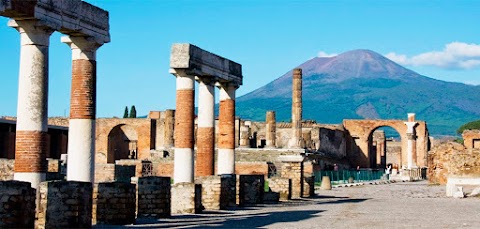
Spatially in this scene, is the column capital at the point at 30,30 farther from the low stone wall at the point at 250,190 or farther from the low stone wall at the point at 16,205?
the low stone wall at the point at 250,190

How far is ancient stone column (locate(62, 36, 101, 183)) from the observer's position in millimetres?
15406

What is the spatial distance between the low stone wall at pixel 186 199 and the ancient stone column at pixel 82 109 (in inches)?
113

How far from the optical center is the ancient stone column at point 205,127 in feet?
72.4

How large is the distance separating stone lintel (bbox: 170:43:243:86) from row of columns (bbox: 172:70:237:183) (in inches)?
10.0

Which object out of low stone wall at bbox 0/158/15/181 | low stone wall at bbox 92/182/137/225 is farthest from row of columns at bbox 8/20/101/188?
low stone wall at bbox 0/158/15/181

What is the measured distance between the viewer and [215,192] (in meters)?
19.1

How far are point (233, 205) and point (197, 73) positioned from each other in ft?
11.6

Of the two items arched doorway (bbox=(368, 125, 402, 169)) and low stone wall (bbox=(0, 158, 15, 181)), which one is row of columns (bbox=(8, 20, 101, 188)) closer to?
low stone wall (bbox=(0, 158, 15, 181))

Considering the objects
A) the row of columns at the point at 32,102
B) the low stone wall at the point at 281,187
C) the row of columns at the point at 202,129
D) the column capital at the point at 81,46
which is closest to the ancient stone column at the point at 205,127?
the row of columns at the point at 202,129

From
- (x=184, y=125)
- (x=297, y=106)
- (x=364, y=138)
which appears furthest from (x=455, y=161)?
(x=364, y=138)

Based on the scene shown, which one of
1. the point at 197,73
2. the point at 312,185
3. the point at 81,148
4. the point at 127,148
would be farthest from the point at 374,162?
the point at 81,148

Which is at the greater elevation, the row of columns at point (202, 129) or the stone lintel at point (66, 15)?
the stone lintel at point (66, 15)

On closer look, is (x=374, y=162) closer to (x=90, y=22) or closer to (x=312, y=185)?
(x=312, y=185)

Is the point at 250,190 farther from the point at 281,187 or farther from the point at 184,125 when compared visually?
the point at 281,187
